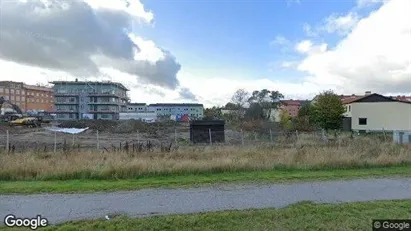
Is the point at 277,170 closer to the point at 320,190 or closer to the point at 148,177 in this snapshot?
the point at 320,190

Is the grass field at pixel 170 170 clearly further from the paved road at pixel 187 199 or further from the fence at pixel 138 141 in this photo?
the fence at pixel 138 141

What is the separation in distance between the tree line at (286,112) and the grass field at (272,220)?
37.4 meters

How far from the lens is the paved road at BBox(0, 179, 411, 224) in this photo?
6.56 meters

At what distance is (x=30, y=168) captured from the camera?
34.6 ft

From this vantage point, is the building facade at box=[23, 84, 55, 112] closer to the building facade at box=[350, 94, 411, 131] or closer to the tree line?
the tree line

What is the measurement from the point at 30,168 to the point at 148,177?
422cm

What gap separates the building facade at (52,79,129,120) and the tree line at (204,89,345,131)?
41.7 m

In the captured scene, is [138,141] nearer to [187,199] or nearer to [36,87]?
[187,199]

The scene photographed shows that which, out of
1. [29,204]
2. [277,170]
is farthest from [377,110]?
[29,204]

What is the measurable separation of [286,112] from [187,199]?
66.1 m

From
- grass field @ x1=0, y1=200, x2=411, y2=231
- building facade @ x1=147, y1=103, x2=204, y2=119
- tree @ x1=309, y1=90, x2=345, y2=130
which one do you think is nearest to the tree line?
tree @ x1=309, y1=90, x2=345, y2=130

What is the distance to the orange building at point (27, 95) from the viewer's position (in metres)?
130

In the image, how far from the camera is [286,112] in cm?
7056

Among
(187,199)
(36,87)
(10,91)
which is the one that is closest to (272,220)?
(187,199)
